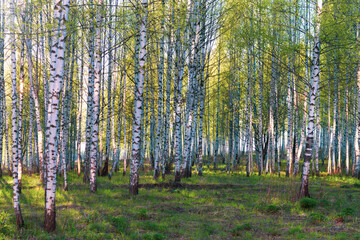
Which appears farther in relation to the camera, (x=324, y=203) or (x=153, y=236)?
(x=324, y=203)

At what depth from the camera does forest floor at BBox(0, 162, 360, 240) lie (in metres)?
7.30

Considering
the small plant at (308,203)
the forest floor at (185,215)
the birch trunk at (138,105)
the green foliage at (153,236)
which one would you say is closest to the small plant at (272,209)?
the forest floor at (185,215)

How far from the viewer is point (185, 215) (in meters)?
9.34

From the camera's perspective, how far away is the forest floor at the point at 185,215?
24.0ft

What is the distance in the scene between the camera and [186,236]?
7.31 m

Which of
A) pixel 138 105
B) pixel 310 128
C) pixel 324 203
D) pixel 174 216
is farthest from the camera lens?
pixel 138 105

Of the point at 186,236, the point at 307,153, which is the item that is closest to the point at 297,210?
the point at 307,153

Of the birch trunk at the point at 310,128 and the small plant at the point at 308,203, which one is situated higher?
→ the birch trunk at the point at 310,128

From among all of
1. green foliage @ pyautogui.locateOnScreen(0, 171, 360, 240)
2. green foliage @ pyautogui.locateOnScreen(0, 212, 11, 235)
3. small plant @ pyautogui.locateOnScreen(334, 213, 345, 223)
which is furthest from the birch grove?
small plant @ pyautogui.locateOnScreen(334, 213, 345, 223)

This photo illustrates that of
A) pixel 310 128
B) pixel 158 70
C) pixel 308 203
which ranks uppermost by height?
pixel 158 70

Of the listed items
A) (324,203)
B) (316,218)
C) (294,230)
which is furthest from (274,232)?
(324,203)

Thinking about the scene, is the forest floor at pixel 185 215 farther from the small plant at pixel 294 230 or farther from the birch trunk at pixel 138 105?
the birch trunk at pixel 138 105

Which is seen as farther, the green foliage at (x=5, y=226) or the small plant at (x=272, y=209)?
the small plant at (x=272, y=209)

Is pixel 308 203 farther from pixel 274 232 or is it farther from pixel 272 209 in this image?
pixel 274 232
